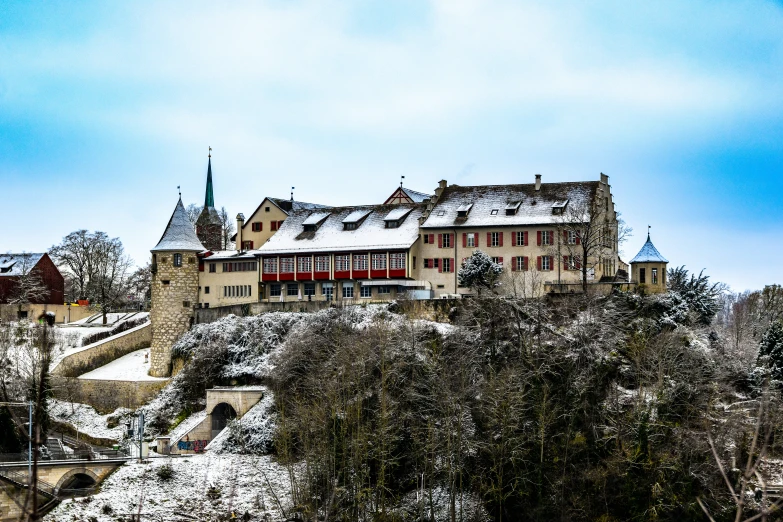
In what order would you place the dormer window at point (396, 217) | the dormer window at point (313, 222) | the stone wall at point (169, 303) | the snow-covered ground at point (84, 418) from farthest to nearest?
the dormer window at point (313, 222) → the dormer window at point (396, 217) → the stone wall at point (169, 303) → the snow-covered ground at point (84, 418)

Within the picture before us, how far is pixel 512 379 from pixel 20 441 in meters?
20.9

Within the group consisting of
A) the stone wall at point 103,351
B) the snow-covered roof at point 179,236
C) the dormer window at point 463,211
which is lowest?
the stone wall at point 103,351

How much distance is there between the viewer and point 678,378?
4172 centimetres

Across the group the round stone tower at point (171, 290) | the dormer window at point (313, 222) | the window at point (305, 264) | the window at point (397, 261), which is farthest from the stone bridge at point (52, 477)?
the dormer window at point (313, 222)

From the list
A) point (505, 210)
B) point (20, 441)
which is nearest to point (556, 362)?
point (505, 210)

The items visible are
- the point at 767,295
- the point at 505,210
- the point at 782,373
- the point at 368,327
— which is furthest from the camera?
the point at 767,295

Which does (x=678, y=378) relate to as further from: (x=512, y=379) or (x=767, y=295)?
(x=767, y=295)

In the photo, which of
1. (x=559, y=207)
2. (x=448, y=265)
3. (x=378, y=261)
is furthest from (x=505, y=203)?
(x=378, y=261)

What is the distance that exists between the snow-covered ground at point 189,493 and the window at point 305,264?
58.1 feet

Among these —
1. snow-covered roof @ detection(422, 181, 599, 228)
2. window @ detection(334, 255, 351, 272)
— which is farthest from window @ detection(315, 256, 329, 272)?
snow-covered roof @ detection(422, 181, 599, 228)

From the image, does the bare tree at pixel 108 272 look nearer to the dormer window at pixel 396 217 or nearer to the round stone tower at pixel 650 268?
the dormer window at pixel 396 217

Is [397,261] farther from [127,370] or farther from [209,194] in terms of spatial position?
[209,194]

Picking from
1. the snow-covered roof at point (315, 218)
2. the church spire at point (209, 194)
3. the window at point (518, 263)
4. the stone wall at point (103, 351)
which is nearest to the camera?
the window at point (518, 263)

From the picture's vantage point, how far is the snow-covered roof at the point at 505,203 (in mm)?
55469
